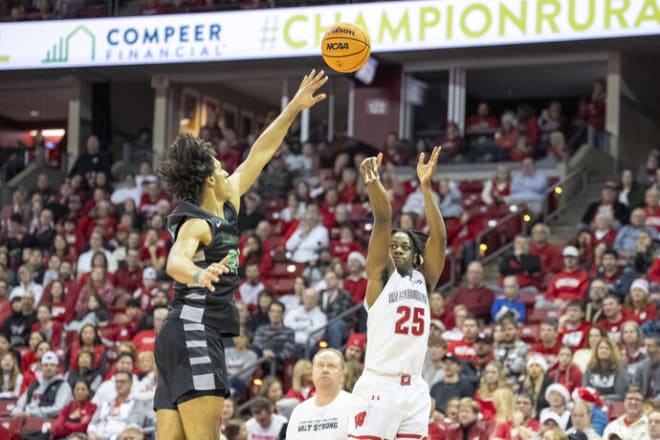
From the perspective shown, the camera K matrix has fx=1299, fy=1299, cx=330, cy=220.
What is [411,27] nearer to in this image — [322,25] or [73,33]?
[322,25]

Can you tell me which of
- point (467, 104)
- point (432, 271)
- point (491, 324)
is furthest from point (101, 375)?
point (467, 104)

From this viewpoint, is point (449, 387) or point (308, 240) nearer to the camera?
point (449, 387)

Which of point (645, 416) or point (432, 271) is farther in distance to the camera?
point (645, 416)

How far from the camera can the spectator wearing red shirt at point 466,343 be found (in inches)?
530

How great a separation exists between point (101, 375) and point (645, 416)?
6448 millimetres

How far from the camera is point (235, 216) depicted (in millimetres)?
6527

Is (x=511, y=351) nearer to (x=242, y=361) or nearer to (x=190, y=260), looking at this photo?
(x=242, y=361)

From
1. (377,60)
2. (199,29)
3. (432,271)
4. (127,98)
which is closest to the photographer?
(432,271)

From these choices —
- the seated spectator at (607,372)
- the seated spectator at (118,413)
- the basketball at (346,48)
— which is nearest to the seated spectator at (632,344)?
the seated spectator at (607,372)

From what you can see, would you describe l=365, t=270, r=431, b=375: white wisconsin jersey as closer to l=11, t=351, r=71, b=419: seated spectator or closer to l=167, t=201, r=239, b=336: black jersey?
l=167, t=201, r=239, b=336: black jersey

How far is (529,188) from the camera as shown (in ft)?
59.9

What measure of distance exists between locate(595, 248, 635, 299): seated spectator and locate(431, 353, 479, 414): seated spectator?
252 cm

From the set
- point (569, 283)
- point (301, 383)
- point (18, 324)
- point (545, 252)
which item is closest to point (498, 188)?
point (545, 252)

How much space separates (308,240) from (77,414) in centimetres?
486
